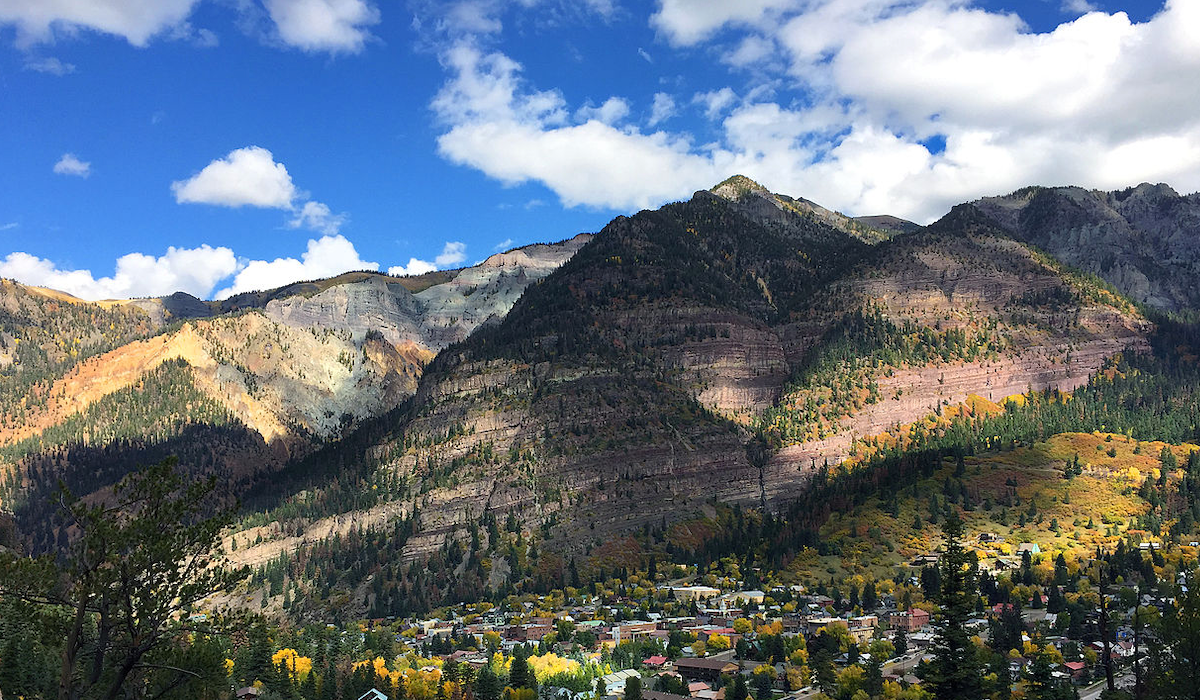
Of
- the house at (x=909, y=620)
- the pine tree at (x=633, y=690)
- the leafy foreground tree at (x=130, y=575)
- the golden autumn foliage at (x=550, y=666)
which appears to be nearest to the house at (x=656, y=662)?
the golden autumn foliage at (x=550, y=666)

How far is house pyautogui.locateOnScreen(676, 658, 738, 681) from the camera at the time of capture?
12962cm

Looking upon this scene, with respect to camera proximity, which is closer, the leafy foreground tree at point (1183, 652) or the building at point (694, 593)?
the leafy foreground tree at point (1183, 652)

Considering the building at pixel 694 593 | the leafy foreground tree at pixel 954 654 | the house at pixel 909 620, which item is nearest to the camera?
the leafy foreground tree at pixel 954 654

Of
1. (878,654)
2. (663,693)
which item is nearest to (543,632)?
(663,693)

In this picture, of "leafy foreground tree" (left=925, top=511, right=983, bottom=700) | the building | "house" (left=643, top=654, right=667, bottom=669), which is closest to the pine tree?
"house" (left=643, top=654, right=667, bottom=669)

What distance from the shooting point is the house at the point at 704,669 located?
130 m

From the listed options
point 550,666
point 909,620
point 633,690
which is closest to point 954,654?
point 633,690

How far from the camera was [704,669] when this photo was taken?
431ft

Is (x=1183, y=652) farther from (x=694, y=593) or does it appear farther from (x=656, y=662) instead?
(x=694, y=593)

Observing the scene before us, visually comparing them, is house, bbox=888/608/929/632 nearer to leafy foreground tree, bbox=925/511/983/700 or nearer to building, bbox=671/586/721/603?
building, bbox=671/586/721/603

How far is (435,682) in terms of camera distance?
12650cm

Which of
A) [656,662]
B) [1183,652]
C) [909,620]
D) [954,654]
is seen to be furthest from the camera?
[909,620]

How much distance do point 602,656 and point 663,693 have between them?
26.3 meters

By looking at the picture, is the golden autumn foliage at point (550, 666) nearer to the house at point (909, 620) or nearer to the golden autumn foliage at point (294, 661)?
the golden autumn foliage at point (294, 661)
